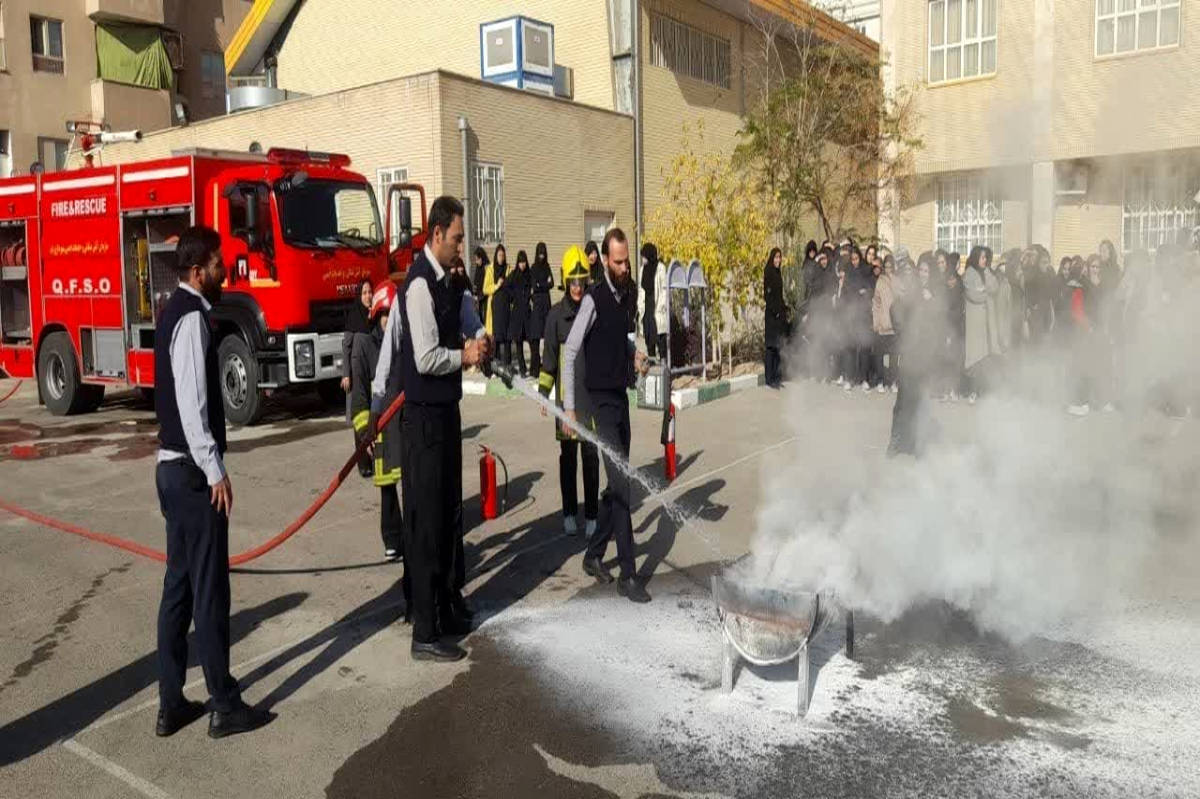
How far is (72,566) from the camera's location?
711cm

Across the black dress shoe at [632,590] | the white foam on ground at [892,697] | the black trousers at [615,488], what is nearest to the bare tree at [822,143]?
the black trousers at [615,488]

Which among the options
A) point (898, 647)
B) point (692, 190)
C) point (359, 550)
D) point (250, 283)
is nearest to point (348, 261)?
point (250, 283)

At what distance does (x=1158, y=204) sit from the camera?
27.6 ft

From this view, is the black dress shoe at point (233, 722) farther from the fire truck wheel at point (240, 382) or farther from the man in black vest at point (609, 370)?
the fire truck wheel at point (240, 382)

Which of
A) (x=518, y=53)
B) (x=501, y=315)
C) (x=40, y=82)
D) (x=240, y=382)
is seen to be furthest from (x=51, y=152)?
(x=240, y=382)

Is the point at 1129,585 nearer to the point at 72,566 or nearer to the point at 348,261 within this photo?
the point at 72,566

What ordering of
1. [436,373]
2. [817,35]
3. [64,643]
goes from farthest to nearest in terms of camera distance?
[817,35] → [64,643] → [436,373]

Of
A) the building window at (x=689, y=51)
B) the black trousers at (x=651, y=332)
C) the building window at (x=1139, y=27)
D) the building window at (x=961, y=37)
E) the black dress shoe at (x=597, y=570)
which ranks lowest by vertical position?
the black dress shoe at (x=597, y=570)

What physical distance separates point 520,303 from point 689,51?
39.1 ft

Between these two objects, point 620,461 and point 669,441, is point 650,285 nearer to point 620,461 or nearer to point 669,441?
point 669,441

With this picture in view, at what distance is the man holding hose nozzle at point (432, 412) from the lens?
16.6 ft

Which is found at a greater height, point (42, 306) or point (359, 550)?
point (42, 306)

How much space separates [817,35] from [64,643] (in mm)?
21274

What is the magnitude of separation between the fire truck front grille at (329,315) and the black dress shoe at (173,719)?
869cm
